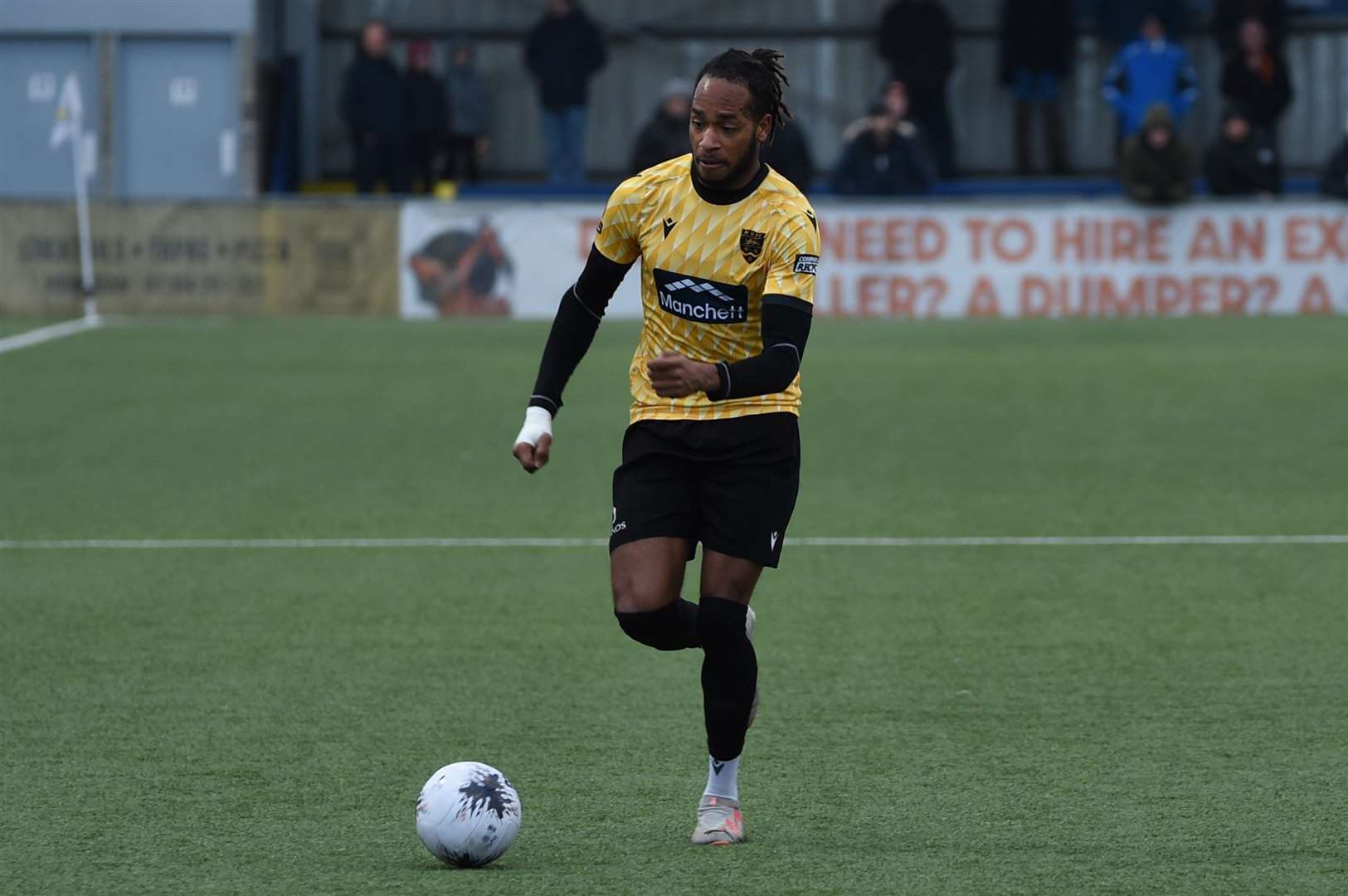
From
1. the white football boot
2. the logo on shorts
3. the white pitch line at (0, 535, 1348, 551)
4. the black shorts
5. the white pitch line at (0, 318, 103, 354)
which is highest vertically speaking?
the logo on shorts

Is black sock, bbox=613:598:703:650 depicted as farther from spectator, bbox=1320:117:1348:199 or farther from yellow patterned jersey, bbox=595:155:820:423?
spectator, bbox=1320:117:1348:199

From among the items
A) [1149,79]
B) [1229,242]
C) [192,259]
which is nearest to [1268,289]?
[1229,242]

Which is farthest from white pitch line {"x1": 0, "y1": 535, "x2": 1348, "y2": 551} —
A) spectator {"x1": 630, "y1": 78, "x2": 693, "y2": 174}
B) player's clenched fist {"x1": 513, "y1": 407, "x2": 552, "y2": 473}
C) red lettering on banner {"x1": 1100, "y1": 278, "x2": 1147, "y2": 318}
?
spectator {"x1": 630, "y1": 78, "x2": 693, "y2": 174}

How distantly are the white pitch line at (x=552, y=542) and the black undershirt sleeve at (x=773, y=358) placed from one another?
513 centimetres

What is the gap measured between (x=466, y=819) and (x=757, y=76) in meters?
1.98

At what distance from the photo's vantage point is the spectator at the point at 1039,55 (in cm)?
2758

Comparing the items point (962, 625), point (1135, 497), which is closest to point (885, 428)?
point (1135, 497)

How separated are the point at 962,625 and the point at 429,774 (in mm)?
2971

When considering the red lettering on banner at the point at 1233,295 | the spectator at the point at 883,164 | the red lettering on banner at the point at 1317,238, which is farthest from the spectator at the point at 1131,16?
the red lettering on banner at the point at 1233,295

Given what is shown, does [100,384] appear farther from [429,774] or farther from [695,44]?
[695,44]

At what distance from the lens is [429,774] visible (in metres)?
6.51

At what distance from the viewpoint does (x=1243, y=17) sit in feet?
92.5

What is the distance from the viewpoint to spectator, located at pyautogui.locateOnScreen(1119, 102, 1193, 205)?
861 inches

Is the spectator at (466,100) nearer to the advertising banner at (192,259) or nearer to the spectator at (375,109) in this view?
the spectator at (375,109)
